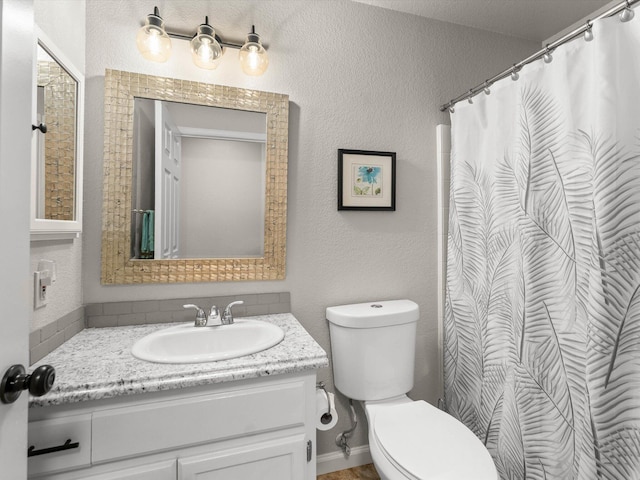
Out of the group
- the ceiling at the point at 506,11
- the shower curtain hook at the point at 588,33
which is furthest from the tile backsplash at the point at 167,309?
the ceiling at the point at 506,11

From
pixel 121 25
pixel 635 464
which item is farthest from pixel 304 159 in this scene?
pixel 635 464

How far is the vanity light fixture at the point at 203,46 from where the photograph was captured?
1395 millimetres

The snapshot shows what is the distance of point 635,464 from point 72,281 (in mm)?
1985

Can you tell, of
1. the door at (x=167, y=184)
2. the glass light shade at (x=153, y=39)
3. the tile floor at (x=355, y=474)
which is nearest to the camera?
the glass light shade at (x=153, y=39)

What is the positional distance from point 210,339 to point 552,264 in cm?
135

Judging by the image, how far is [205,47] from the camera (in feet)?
4.79

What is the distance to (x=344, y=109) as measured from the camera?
1.75m

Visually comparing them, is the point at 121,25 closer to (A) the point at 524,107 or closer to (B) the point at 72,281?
(B) the point at 72,281

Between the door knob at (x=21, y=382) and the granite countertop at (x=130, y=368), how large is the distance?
25 cm

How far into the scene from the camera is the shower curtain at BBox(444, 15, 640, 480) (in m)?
1.04

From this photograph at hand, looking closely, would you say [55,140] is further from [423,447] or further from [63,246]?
[423,447]

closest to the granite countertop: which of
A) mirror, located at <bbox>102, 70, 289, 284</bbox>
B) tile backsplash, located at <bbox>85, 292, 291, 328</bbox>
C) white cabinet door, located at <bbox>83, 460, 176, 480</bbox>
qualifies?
tile backsplash, located at <bbox>85, 292, 291, 328</bbox>

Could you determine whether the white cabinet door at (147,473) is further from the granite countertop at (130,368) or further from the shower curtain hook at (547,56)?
the shower curtain hook at (547,56)

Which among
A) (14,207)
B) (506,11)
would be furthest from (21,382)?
(506,11)
